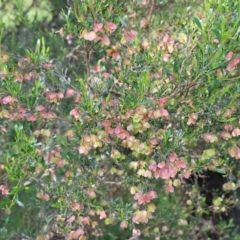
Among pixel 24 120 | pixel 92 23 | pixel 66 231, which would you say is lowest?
pixel 66 231

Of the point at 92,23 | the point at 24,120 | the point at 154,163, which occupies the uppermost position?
the point at 92,23

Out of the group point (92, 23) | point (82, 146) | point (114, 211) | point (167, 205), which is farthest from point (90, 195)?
point (167, 205)

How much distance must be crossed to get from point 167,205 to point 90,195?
103cm

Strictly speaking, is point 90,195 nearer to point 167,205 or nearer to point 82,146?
point 82,146

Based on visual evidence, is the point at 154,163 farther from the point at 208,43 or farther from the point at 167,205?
the point at 167,205

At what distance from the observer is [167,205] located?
306 centimetres

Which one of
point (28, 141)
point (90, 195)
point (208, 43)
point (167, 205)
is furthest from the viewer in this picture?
point (167, 205)

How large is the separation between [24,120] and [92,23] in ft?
1.99

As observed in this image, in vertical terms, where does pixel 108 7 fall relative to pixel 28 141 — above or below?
above

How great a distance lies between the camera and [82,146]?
1969 millimetres

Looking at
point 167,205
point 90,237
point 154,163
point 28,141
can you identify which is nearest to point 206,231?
point 167,205

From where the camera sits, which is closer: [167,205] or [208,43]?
[208,43]

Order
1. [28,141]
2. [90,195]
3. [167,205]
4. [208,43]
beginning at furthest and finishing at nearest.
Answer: [167,205], [90,195], [28,141], [208,43]

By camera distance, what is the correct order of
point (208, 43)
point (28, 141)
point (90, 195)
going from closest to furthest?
point (208, 43), point (28, 141), point (90, 195)
